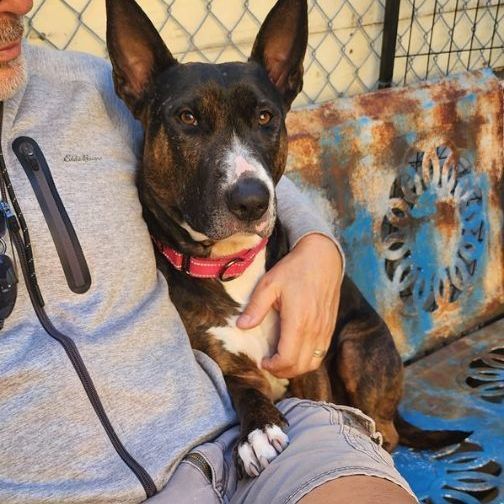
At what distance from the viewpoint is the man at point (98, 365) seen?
63.9 inches

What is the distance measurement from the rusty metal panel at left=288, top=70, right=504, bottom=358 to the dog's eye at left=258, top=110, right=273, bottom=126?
84cm

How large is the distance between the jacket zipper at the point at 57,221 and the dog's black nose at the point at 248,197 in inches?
17.3

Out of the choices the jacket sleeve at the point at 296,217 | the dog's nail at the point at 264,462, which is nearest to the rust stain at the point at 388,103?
the jacket sleeve at the point at 296,217

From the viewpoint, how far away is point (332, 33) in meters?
3.78

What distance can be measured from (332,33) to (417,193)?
95 centimetres

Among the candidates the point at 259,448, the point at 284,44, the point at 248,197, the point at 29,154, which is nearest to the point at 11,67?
the point at 29,154

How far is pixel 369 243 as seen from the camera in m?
3.39

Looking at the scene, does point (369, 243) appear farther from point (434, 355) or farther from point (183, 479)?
point (183, 479)

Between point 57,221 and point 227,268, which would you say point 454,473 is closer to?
point 227,268

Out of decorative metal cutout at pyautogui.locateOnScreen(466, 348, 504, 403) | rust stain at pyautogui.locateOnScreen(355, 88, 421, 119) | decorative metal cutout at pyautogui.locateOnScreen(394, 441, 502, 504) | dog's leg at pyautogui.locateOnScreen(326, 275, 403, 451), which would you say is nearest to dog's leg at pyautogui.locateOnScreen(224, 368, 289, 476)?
dog's leg at pyautogui.locateOnScreen(326, 275, 403, 451)

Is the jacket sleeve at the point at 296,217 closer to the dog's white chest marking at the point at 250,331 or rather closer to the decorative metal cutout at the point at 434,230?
the dog's white chest marking at the point at 250,331

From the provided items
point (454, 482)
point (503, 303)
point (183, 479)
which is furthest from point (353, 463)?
point (503, 303)

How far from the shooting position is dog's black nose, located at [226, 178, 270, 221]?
1967mm

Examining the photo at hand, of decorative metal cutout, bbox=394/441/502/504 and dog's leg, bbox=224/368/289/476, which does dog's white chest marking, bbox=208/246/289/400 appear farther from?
decorative metal cutout, bbox=394/441/502/504
